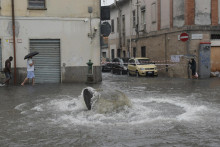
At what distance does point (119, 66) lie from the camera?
92.7 feet

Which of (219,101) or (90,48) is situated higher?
(90,48)

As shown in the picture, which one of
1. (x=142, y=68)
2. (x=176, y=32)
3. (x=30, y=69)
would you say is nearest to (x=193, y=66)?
(x=176, y=32)

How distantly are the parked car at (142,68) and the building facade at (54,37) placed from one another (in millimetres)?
7304

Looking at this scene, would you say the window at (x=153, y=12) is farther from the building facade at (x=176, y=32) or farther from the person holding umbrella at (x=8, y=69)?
the person holding umbrella at (x=8, y=69)

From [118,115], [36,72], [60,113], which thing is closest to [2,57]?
[36,72]

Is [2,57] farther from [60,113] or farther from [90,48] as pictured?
[60,113]

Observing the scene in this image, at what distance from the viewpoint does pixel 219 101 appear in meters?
10.5

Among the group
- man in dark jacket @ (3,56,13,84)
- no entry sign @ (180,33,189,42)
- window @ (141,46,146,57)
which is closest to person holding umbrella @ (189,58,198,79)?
no entry sign @ (180,33,189,42)

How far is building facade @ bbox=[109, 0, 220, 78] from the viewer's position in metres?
22.3

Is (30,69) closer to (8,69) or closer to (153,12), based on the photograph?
(8,69)

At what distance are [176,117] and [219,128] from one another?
1255mm

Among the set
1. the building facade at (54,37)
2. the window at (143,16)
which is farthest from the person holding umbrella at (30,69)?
the window at (143,16)

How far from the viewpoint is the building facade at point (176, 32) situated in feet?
73.1

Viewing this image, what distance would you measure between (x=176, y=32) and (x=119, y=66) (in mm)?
6561
